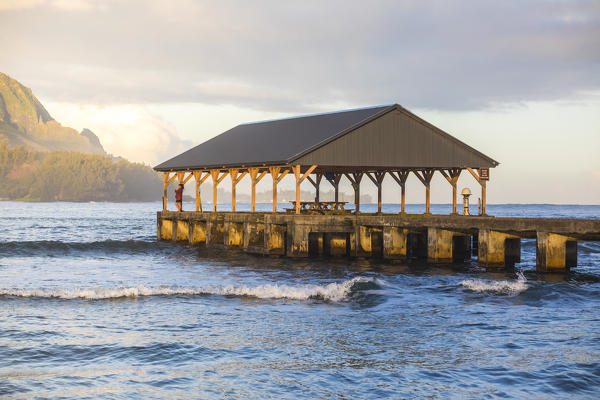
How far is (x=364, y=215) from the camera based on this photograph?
3638cm

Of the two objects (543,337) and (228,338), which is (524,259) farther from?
(228,338)

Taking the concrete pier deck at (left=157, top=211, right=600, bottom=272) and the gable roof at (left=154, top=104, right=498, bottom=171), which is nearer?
the concrete pier deck at (left=157, top=211, right=600, bottom=272)

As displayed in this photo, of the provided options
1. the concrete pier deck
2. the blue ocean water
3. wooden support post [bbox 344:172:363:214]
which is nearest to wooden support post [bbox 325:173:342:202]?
wooden support post [bbox 344:172:363:214]

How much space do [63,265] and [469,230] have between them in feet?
62.1

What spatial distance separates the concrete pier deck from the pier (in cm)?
4

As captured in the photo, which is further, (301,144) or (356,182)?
(356,182)

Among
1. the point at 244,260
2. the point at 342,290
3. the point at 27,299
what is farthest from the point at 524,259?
the point at 27,299

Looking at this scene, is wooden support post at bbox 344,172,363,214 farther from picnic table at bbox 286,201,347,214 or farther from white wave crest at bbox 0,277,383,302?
white wave crest at bbox 0,277,383,302

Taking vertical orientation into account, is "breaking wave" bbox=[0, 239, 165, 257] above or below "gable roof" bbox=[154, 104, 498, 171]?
below

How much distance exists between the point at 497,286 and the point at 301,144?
14.8 meters

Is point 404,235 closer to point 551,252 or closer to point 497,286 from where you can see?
point 551,252

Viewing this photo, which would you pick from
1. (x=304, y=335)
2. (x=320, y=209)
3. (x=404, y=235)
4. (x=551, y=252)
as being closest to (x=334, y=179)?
(x=320, y=209)

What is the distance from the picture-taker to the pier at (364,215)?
28.3 m

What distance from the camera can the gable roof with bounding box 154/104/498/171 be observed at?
1369 inches
